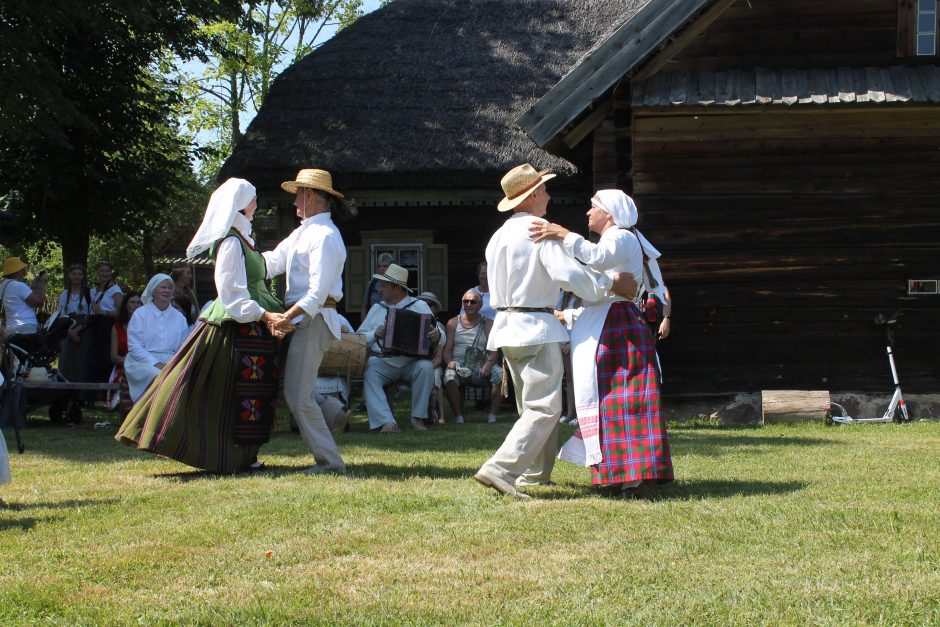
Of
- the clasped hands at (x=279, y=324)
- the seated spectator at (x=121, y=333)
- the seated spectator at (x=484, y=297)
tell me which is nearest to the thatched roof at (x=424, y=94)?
the seated spectator at (x=484, y=297)

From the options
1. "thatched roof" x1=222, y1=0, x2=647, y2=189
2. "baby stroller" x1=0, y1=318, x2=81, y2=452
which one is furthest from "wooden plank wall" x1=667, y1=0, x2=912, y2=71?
"baby stroller" x1=0, y1=318, x2=81, y2=452

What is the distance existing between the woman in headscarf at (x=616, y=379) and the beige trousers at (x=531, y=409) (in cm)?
17

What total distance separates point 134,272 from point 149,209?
16.7 metres

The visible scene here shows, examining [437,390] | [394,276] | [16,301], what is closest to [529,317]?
[394,276]

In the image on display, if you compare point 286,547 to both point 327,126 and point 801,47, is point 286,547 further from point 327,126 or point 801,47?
point 327,126

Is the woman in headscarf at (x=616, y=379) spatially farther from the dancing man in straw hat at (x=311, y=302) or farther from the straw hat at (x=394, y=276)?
the straw hat at (x=394, y=276)

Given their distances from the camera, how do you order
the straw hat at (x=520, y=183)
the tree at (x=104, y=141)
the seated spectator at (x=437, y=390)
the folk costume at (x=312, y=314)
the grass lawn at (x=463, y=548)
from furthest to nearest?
the tree at (x=104, y=141) < the seated spectator at (x=437, y=390) < the folk costume at (x=312, y=314) < the straw hat at (x=520, y=183) < the grass lawn at (x=463, y=548)

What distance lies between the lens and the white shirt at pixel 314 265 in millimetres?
6734

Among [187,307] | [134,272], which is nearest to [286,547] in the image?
[187,307]

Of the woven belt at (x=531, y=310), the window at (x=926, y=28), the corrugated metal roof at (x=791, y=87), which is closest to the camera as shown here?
the woven belt at (x=531, y=310)

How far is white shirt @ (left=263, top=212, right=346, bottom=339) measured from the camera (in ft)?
22.1

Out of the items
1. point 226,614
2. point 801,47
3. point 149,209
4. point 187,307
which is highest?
point 801,47

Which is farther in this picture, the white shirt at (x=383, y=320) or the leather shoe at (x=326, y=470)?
the white shirt at (x=383, y=320)

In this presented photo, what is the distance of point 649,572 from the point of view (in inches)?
171
